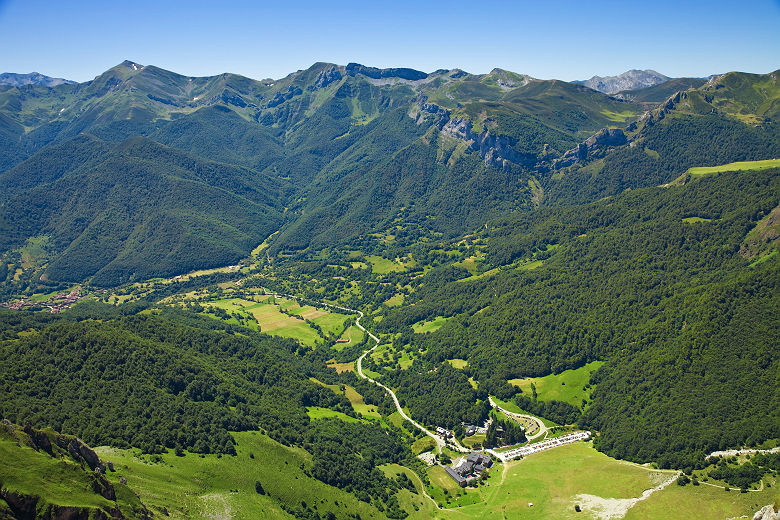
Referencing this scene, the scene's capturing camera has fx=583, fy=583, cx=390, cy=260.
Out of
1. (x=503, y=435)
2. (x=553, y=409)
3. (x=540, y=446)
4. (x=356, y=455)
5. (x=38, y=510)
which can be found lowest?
(x=540, y=446)

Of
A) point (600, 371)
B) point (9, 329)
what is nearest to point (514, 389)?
point (600, 371)

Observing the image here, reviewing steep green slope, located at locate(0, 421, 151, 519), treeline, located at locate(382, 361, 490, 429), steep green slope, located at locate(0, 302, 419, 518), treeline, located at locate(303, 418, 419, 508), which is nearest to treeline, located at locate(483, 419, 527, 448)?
treeline, located at locate(382, 361, 490, 429)

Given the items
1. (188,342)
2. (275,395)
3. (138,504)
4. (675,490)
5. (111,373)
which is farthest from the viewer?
(188,342)

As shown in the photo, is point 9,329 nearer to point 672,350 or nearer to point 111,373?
point 111,373

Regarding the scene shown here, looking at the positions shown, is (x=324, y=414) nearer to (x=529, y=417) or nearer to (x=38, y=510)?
(x=529, y=417)

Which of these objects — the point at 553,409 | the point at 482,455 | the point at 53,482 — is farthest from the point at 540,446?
the point at 53,482
